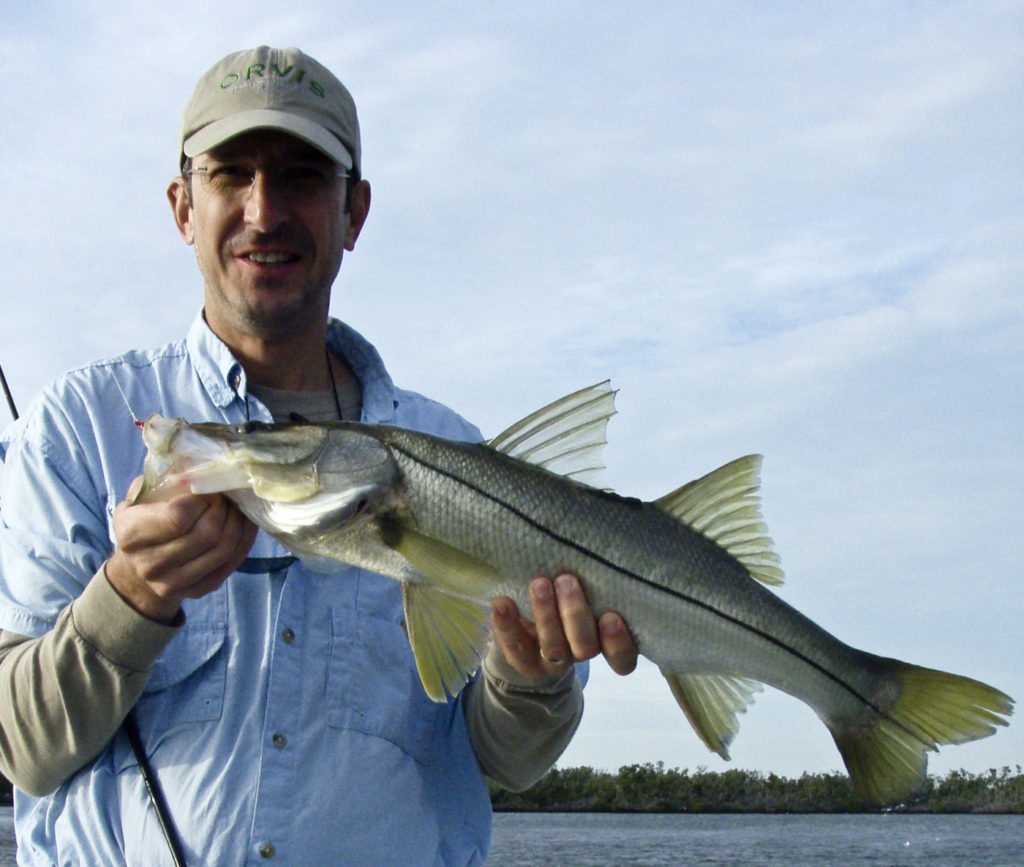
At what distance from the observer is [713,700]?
3.71 metres

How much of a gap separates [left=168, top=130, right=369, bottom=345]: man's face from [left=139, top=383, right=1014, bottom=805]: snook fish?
984mm

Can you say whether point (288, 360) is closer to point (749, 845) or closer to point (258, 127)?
point (258, 127)

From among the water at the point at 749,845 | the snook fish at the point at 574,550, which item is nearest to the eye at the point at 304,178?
the snook fish at the point at 574,550

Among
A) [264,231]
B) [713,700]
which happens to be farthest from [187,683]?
[713,700]

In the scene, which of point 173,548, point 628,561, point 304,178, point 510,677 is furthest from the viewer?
point 304,178

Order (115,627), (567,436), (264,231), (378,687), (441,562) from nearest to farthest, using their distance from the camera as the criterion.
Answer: (115,627), (441,562), (567,436), (378,687), (264,231)

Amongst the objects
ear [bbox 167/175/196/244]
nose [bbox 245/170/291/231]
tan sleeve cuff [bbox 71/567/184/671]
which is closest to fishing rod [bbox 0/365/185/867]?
tan sleeve cuff [bbox 71/567/184/671]

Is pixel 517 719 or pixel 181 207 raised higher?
pixel 181 207

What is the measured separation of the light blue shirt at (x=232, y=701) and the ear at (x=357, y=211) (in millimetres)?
1198

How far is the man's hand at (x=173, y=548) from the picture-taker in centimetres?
294

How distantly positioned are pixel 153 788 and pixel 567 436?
5.92ft

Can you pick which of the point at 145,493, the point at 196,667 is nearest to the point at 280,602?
the point at 196,667

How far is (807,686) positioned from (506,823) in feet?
466

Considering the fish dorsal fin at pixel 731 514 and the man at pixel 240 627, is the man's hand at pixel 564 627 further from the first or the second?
the fish dorsal fin at pixel 731 514
